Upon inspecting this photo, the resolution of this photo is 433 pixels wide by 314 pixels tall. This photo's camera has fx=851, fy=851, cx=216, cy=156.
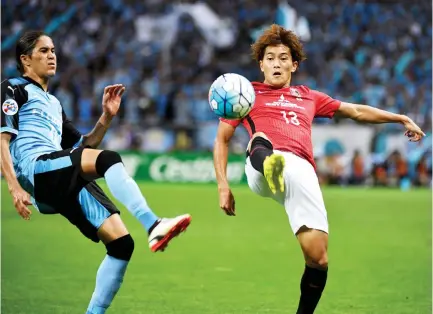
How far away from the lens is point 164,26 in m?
28.7

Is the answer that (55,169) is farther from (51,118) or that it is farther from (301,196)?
(301,196)

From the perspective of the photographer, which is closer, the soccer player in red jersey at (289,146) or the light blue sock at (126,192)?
the light blue sock at (126,192)

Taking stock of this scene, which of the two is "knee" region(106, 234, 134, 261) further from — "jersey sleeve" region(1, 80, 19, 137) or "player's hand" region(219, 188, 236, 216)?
"jersey sleeve" region(1, 80, 19, 137)

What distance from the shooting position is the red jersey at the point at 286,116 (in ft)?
21.5

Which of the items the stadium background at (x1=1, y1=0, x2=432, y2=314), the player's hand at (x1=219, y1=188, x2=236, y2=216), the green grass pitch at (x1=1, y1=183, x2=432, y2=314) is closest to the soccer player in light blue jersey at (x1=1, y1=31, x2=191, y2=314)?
the player's hand at (x1=219, y1=188, x2=236, y2=216)

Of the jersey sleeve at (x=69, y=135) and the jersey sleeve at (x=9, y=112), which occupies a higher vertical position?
the jersey sleeve at (x=9, y=112)

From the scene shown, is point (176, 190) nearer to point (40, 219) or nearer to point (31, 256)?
point (40, 219)

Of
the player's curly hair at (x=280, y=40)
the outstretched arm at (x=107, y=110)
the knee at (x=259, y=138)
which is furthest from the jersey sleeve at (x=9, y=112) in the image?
the player's curly hair at (x=280, y=40)

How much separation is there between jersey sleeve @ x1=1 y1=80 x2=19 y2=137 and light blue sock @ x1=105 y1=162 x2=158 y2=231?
2.82ft

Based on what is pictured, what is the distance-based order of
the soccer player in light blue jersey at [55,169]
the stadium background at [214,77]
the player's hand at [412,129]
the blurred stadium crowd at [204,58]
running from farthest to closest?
the blurred stadium crowd at [204,58] < the stadium background at [214,77] < the player's hand at [412,129] < the soccer player in light blue jersey at [55,169]

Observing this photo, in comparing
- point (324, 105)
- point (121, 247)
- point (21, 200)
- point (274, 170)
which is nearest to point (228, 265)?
point (324, 105)

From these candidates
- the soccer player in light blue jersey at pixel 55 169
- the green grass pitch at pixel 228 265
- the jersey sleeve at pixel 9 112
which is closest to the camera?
the soccer player in light blue jersey at pixel 55 169

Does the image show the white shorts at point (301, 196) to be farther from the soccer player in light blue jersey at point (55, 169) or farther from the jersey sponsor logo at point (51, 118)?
the jersey sponsor logo at point (51, 118)

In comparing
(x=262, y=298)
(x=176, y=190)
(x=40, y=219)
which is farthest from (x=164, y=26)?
(x=262, y=298)
